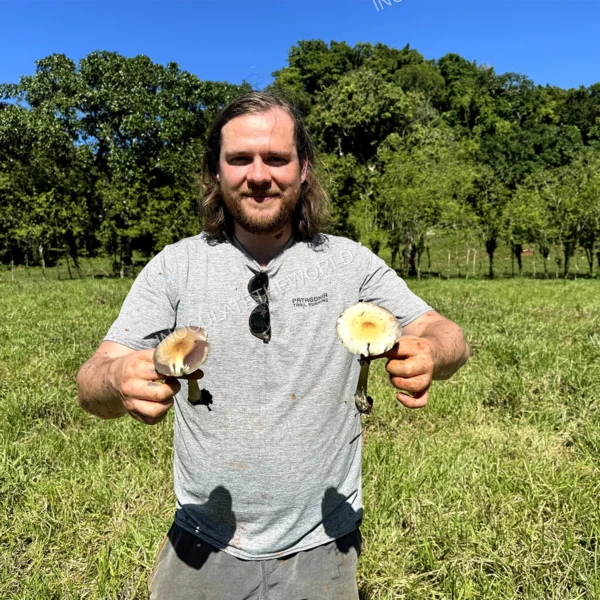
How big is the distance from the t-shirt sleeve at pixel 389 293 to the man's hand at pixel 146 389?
3.20 feet

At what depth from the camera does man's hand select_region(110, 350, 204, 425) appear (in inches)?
54.2

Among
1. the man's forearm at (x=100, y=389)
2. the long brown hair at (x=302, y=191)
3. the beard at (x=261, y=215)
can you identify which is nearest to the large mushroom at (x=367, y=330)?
the beard at (x=261, y=215)

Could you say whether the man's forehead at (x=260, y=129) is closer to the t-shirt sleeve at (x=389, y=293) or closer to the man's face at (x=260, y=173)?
the man's face at (x=260, y=173)

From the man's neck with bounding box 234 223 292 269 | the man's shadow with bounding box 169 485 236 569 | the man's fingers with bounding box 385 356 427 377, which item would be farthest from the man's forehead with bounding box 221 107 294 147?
the man's shadow with bounding box 169 485 236 569

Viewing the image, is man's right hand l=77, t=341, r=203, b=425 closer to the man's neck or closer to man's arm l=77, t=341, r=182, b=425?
man's arm l=77, t=341, r=182, b=425

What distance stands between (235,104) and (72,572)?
302cm

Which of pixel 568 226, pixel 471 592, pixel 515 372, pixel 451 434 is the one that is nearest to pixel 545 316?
pixel 515 372

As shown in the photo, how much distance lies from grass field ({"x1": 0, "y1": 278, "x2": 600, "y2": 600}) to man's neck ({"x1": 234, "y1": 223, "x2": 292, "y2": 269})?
2.28 metres

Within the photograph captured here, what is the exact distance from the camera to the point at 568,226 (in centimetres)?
2898

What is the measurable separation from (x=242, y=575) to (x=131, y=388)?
940 mm

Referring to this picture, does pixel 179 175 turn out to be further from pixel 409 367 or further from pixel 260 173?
pixel 409 367

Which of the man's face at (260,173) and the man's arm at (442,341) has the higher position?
the man's face at (260,173)

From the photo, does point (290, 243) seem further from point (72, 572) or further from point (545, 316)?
point (545, 316)

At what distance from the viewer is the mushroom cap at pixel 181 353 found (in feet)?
4.42
